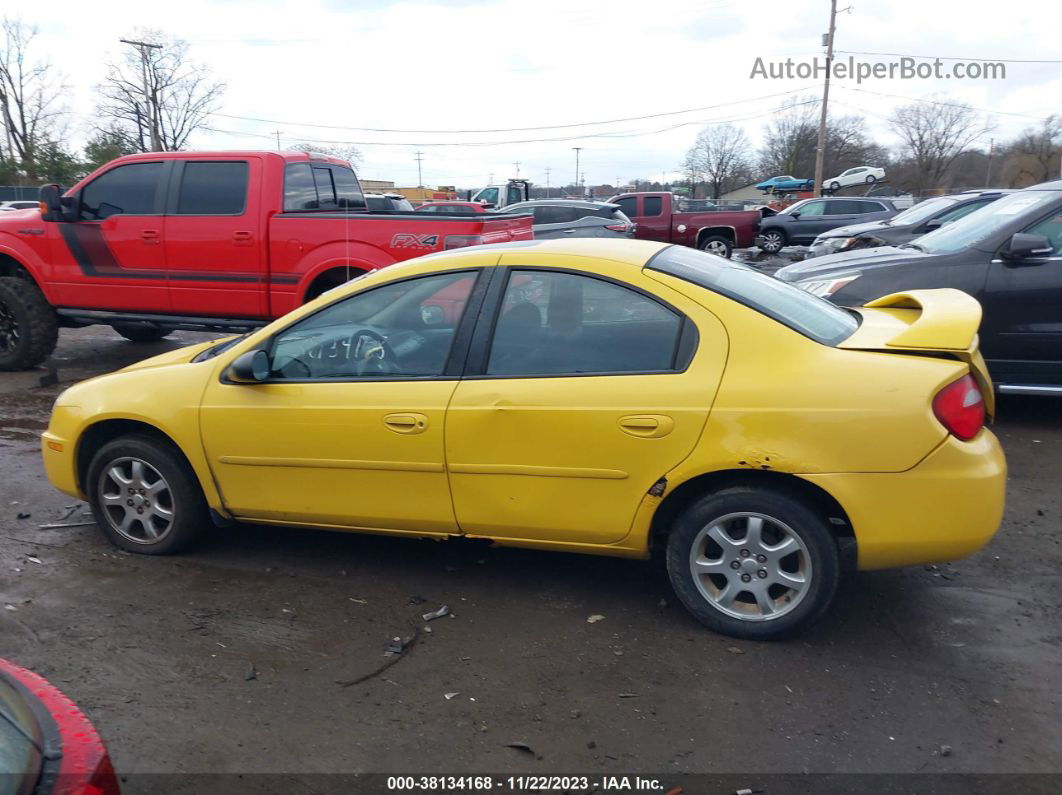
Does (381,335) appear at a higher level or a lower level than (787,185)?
lower

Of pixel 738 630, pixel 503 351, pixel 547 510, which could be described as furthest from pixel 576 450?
pixel 738 630

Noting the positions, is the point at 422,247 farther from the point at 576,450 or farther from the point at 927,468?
the point at 927,468

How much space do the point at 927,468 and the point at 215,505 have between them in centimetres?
322

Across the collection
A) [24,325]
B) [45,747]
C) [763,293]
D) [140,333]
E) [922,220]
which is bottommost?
[140,333]

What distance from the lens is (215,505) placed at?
429cm

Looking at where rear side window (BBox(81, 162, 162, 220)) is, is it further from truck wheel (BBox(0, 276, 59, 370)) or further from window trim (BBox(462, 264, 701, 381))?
window trim (BBox(462, 264, 701, 381))

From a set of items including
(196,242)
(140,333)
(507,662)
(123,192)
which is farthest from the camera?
(140,333)

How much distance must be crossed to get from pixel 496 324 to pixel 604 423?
0.69m

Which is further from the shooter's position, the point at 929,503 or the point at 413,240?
the point at 413,240

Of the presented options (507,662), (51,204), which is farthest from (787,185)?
(507,662)

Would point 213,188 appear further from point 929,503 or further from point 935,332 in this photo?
point 929,503

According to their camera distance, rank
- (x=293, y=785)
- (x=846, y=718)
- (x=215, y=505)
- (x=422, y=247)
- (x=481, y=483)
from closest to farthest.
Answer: (x=293, y=785) < (x=846, y=718) < (x=481, y=483) < (x=215, y=505) < (x=422, y=247)

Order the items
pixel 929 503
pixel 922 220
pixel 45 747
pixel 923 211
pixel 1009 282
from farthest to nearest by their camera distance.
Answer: pixel 923 211, pixel 922 220, pixel 1009 282, pixel 929 503, pixel 45 747

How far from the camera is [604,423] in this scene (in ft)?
11.7
